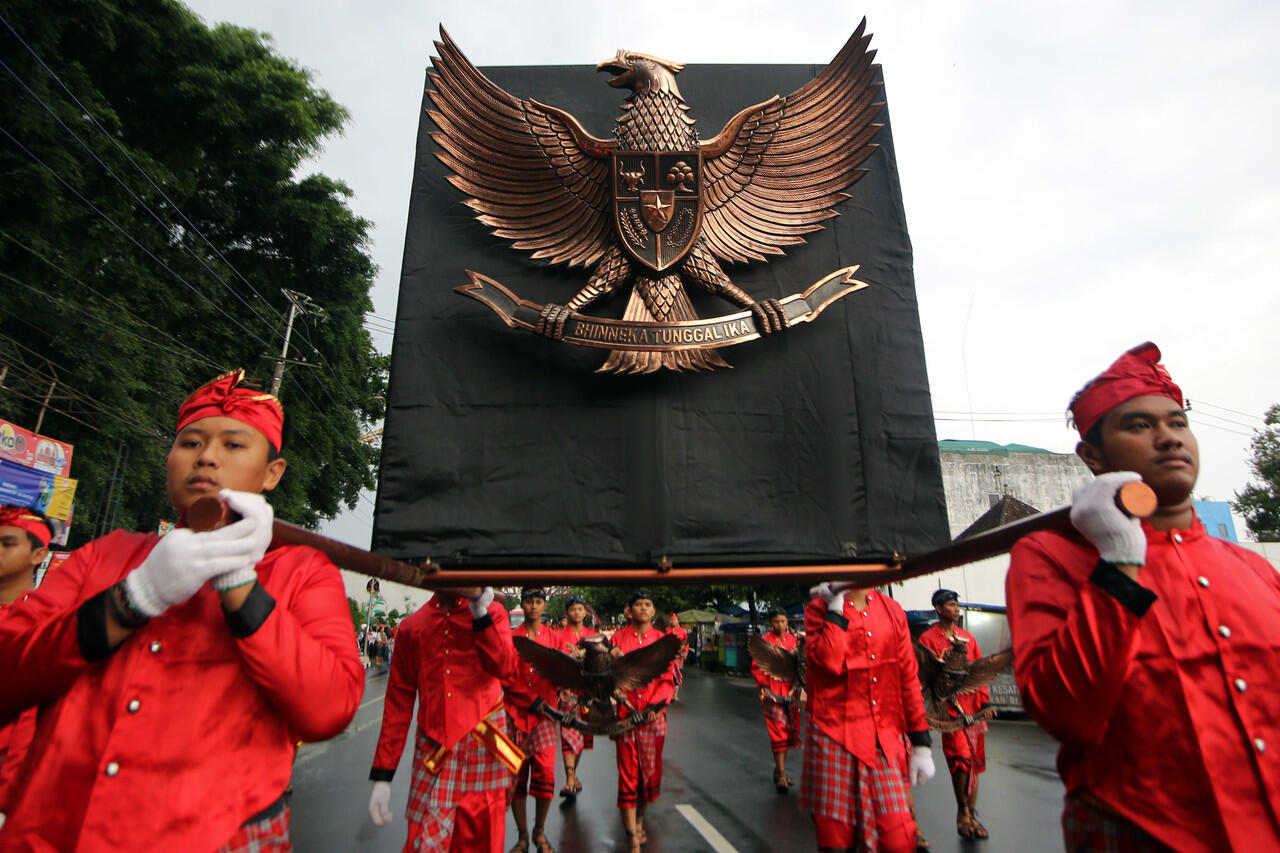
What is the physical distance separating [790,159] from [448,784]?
3.40 m

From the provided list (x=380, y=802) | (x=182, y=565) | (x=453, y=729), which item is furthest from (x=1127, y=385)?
(x=380, y=802)

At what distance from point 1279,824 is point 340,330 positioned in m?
19.6

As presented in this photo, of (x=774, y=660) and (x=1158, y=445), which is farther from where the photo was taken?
(x=774, y=660)

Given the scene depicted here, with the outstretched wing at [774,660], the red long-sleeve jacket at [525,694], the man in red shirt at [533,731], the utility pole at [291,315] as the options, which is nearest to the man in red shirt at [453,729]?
the man in red shirt at [533,731]

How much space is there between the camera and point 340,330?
18.3m

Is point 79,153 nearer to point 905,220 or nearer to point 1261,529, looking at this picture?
point 905,220

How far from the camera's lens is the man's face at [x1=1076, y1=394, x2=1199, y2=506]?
5.62 feet

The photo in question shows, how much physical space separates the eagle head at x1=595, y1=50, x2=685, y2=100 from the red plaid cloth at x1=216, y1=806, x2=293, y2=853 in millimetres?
2796

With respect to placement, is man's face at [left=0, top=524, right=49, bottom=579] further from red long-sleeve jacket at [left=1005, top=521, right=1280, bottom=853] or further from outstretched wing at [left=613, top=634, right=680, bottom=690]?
red long-sleeve jacket at [left=1005, top=521, right=1280, bottom=853]

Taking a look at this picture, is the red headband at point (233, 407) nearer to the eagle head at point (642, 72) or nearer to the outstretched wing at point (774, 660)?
the eagle head at point (642, 72)

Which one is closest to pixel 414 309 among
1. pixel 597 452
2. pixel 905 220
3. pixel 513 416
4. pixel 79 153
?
pixel 513 416

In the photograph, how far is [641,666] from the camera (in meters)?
5.23

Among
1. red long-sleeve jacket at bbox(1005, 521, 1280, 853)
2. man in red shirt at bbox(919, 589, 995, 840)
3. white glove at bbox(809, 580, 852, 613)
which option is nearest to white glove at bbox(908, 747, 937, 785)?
white glove at bbox(809, 580, 852, 613)

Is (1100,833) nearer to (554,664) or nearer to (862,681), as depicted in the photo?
(862,681)
